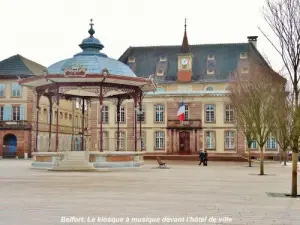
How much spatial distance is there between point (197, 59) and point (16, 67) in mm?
21380

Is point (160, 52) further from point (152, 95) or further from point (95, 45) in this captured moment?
point (95, 45)

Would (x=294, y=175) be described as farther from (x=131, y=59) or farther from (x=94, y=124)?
(x=131, y=59)

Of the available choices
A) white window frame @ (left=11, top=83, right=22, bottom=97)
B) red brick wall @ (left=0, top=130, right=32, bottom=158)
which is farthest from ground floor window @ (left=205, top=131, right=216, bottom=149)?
white window frame @ (left=11, top=83, right=22, bottom=97)

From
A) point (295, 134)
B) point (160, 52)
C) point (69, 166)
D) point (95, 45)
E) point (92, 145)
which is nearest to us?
point (295, 134)

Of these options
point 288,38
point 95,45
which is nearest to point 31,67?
point 95,45

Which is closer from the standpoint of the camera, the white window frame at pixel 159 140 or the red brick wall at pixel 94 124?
the white window frame at pixel 159 140

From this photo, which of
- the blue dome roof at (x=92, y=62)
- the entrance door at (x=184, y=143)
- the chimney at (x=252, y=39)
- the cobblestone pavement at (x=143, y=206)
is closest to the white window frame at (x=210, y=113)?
the entrance door at (x=184, y=143)

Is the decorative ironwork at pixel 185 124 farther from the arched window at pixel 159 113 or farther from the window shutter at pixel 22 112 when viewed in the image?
the window shutter at pixel 22 112

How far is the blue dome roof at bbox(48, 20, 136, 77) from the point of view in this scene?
2996 centimetres

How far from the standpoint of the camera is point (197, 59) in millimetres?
61250

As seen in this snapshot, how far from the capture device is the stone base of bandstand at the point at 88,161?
28516 mm

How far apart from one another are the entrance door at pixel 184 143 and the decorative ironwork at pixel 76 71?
29.6m

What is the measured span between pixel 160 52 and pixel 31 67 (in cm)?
1576

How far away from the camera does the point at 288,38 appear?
14945 millimetres
